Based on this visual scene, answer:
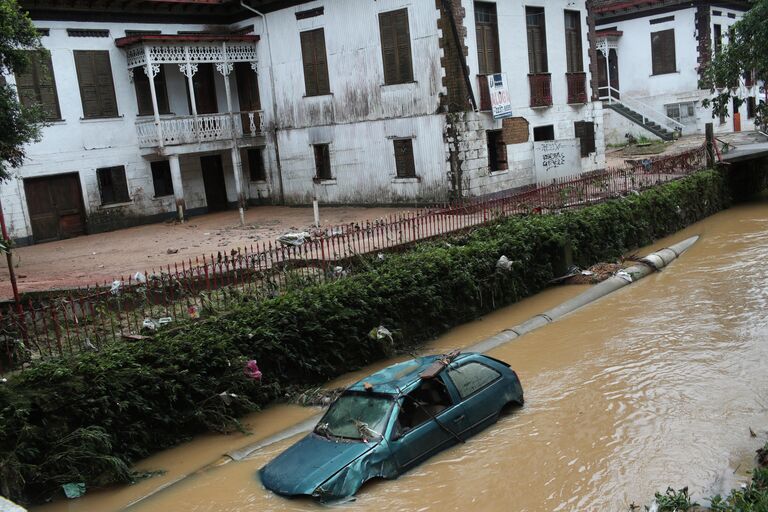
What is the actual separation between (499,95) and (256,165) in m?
10.6

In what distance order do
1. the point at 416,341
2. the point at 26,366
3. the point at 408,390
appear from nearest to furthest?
1. the point at 408,390
2. the point at 26,366
3. the point at 416,341

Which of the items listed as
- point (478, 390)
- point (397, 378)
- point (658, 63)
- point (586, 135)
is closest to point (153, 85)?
point (586, 135)

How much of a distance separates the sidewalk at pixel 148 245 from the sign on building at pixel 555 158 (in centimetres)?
550

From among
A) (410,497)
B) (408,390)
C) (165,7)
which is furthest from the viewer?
(165,7)

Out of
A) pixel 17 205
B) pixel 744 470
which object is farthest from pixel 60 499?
pixel 17 205

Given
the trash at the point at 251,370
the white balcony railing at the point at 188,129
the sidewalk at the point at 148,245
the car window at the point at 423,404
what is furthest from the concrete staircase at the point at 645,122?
the car window at the point at 423,404

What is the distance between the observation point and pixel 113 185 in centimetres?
2533

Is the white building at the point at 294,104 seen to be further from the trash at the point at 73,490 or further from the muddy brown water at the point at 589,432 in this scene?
the trash at the point at 73,490

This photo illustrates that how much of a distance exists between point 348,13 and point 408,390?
18189 millimetres

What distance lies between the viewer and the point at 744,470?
811cm

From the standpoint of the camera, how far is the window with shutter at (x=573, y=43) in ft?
89.8

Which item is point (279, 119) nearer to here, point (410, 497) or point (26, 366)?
point (26, 366)

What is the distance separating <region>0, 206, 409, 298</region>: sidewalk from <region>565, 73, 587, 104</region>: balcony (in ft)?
28.9

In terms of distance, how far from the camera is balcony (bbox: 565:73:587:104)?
27.3 meters
